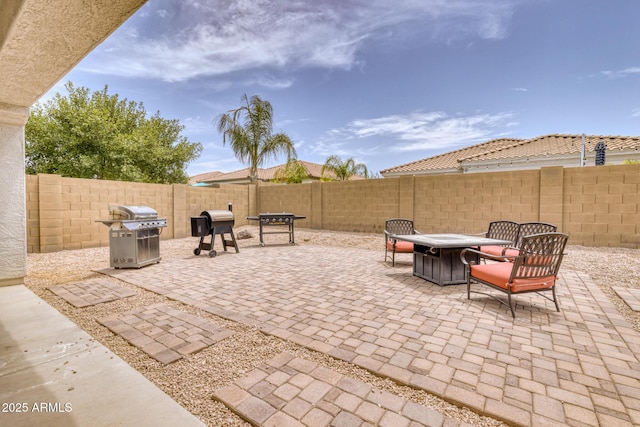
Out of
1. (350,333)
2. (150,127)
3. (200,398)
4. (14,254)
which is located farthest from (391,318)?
(150,127)

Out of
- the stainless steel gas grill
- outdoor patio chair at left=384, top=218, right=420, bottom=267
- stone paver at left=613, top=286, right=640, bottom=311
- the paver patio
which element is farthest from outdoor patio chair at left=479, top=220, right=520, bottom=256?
the stainless steel gas grill

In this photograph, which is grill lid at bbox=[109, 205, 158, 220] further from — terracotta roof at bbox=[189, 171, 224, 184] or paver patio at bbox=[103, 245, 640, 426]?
terracotta roof at bbox=[189, 171, 224, 184]

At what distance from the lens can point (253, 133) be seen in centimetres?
1453

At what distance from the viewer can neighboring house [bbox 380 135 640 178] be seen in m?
12.0

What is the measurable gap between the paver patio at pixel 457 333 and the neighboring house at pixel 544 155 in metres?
10.3

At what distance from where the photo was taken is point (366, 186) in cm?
1064

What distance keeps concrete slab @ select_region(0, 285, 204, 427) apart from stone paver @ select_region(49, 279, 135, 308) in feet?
2.95

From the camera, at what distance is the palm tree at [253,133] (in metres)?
14.4

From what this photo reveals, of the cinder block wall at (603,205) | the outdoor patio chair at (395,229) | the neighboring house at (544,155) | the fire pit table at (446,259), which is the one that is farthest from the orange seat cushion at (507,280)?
the neighboring house at (544,155)

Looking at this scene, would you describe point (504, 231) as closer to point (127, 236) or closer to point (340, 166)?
point (127, 236)

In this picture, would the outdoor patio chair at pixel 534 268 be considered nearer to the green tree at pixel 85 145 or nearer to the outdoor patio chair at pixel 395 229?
the outdoor patio chair at pixel 395 229

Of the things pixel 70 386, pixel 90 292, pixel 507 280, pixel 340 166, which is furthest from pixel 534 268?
pixel 340 166

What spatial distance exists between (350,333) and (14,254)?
514 cm

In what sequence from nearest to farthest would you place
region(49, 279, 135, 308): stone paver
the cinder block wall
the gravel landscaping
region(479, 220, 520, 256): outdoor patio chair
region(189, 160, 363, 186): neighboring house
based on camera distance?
the gravel landscaping → region(49, 279, 135, 308): stone paver → region(479, 220, 520, 256): outdoor patio chair → the cinder block wall → region(189, 160, 363, 186): neighboring house
